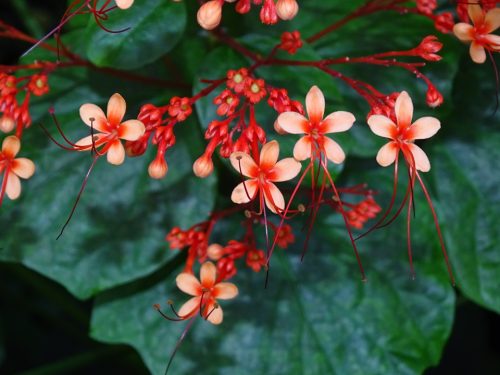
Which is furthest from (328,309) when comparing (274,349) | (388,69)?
(388,69)

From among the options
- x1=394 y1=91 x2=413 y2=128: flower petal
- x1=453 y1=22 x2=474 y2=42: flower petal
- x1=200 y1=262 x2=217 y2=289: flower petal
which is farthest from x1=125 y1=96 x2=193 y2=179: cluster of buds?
x1=453 y1=22 x2=474 y2=42: flower petal

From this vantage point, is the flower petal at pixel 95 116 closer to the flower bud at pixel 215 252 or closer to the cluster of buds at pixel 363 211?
the flower bud at pixel 215 252

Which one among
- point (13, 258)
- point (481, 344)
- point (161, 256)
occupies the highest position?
point (13, 258)

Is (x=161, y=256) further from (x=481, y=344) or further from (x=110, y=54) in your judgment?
(x=481, y=344)

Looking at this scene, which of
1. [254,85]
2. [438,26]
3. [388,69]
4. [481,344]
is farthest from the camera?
[481,344]

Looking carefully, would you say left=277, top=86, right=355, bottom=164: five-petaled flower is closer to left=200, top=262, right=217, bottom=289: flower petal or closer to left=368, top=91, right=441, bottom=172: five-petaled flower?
left=368, top=91, right=441, bottom=172: five-petaled flower

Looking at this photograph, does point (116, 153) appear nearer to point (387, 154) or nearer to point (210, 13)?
point (210, 13)
